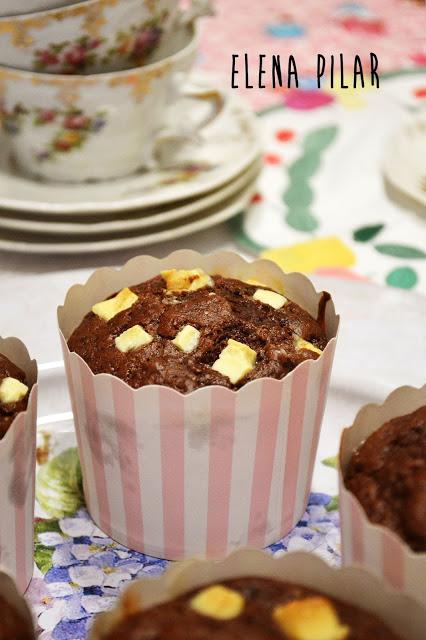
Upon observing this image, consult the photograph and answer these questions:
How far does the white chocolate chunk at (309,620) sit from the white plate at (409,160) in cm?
117

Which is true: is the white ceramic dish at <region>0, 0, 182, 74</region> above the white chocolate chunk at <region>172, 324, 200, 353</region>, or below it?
above

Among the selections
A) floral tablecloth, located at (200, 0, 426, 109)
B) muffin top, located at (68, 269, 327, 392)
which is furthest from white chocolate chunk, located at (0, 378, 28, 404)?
floral tablecloth, located at (200, 0, 426, 109)

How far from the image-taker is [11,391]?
1.14 metres

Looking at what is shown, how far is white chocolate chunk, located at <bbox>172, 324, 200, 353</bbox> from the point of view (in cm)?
122

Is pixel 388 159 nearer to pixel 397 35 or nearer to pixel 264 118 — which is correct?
pixel 264 118

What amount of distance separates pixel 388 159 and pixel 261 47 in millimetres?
737

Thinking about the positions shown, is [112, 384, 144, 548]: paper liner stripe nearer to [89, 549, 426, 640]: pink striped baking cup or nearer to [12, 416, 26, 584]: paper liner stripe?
[12, 416, 26, 584]: paper liner stripe

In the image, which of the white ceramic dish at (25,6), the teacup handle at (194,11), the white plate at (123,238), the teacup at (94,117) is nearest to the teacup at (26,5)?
the white ceramic dish at (25,6)

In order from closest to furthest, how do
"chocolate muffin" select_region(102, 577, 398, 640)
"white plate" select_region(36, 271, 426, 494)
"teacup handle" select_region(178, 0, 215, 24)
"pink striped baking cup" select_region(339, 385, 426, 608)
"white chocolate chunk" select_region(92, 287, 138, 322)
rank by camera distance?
"chocolate muffin" select_region(102, 577, 398, 640)
"pink striped baking cup" select_region(339, 385, 426, 608)
"white chocolate chunk" select_region(92, 287, 138, 322)
"white plate" select_region(36, 271, 426, 494)
"teacup handle" select_region(178, 0, 215, 24)

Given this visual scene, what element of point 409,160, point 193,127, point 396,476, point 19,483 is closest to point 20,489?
point 19,483

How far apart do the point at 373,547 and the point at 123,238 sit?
36.7 inches

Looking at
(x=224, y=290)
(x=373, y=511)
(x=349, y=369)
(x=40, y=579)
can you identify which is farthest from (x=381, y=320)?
(x=40, y=579)

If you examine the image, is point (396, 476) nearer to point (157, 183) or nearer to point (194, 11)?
point (157, 183)

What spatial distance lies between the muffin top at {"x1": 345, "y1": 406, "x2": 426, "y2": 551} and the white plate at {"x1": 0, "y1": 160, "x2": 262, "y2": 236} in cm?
74
